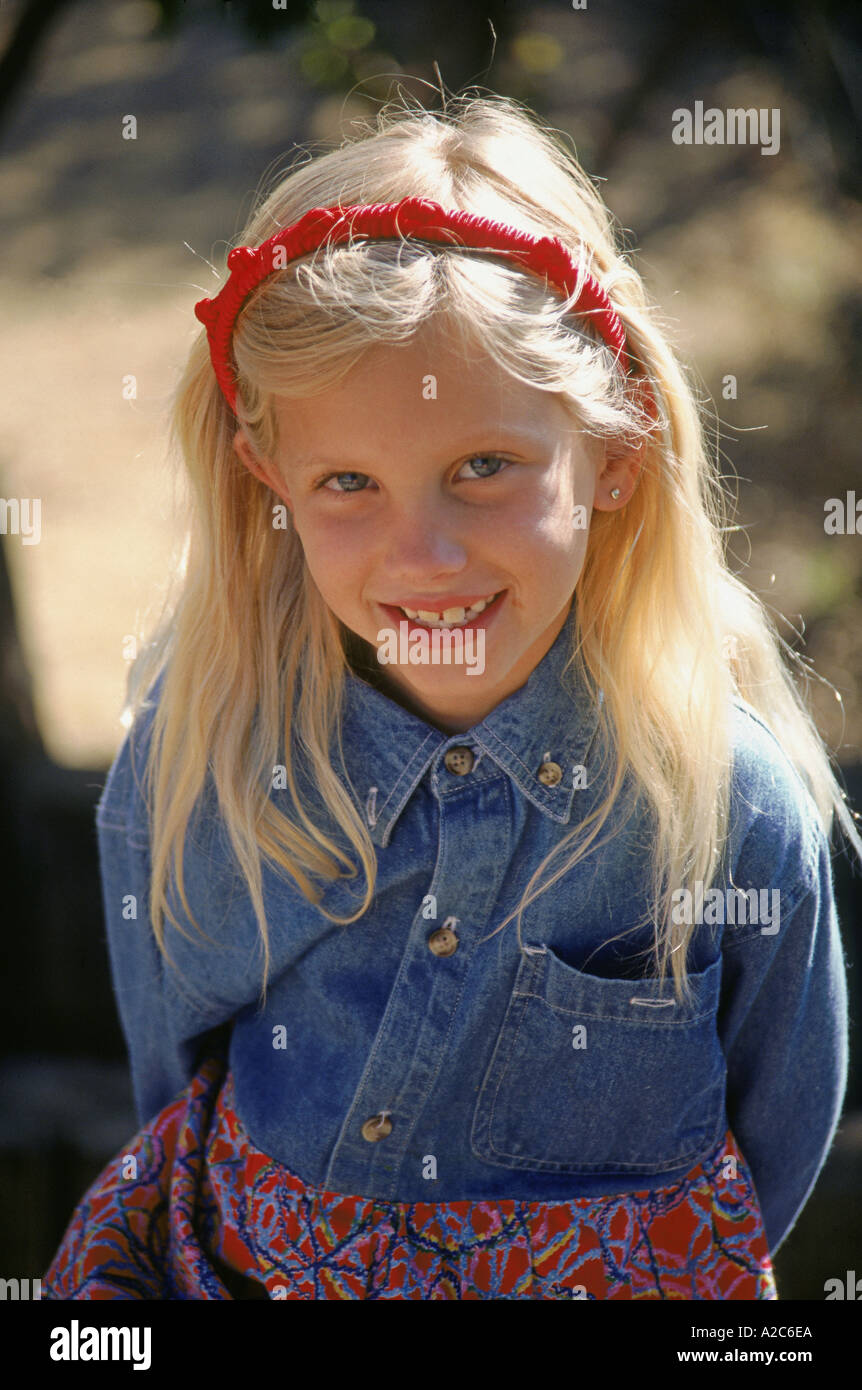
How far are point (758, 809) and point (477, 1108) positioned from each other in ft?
1.39

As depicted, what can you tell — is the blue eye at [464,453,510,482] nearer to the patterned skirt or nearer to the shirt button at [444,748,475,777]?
the shirt button at [444,748,475,777]

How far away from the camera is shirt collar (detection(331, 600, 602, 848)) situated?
130 centimetres

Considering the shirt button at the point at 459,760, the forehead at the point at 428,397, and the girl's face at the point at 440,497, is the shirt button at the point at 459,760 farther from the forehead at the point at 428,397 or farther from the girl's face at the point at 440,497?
the forehead at the point at 428,397

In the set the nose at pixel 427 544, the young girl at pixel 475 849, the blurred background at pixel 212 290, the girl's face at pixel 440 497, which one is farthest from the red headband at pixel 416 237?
the blurred background at pixel 212 290

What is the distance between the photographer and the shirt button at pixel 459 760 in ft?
4.27

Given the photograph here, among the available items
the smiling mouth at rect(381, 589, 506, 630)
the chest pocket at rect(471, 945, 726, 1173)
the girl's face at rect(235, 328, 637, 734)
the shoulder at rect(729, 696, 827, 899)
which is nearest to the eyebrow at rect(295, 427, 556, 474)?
the girl's face at rect(235, 328, 637, 734)

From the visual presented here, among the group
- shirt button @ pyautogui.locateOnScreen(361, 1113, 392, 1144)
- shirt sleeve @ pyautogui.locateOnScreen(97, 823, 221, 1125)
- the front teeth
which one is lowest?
shirt button @ pyautogui.locateOnScreen(361, 1113, 392, 1144)

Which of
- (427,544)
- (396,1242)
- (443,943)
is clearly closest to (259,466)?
(427,544)

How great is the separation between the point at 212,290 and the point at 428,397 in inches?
40.3

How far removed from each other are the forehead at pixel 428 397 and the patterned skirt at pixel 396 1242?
0.77 metres

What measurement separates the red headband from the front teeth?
290mm

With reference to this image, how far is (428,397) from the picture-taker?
1105 mm

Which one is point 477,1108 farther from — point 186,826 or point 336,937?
point 186,826
